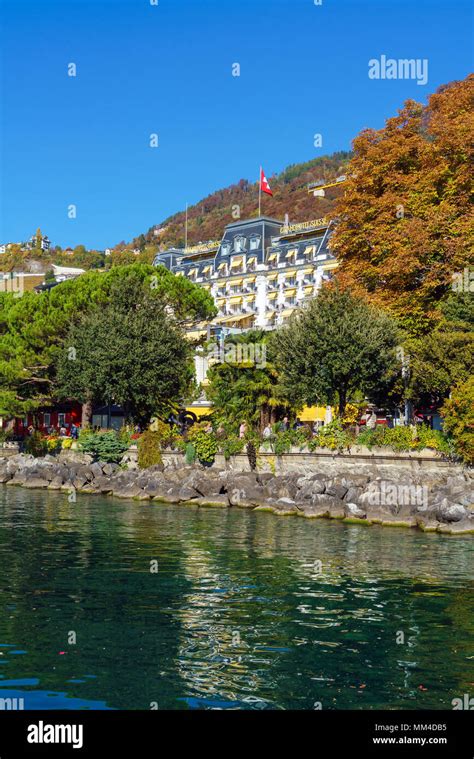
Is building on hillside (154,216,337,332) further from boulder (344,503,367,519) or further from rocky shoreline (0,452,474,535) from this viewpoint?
boulder (344,503,367,519)

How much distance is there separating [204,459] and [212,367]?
5.86 m

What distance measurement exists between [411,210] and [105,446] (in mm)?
24626

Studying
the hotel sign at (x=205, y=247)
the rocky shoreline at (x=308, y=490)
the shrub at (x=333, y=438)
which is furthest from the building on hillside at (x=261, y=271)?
the shrub at (x=333, y=438)

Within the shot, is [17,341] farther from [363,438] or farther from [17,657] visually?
[17,657]

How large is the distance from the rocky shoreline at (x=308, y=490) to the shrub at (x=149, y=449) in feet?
4.26

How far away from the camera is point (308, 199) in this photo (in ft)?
520

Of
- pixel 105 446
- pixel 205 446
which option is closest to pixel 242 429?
pixel 205 446

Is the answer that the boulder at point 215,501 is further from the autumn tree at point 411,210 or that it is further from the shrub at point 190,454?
the autumn tree at point 411,210

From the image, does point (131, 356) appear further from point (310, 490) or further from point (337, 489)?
point (337, 489)

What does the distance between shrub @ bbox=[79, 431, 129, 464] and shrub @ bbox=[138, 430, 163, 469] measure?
2.39 metres

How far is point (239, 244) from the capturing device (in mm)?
98688

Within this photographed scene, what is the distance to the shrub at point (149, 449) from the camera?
50688mm
